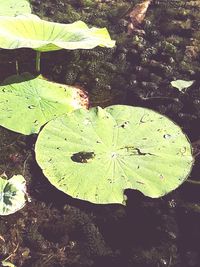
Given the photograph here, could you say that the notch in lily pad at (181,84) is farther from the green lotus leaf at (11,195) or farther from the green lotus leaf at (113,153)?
the green lotus leaf at (11,195)

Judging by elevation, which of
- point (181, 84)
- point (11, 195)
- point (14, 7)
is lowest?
point (11, 195)

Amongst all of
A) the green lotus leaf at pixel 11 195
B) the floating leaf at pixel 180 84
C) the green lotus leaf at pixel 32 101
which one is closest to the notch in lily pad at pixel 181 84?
the floating leaf at pixel 180 84

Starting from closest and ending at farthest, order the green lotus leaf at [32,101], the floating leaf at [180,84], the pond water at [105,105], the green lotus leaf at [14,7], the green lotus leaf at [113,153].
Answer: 1. the pond water at [105,105]
2. the green lotus leaf at [113,153]
3. the green lotus leaf at [32,101]
4. the floating leaf at [180,84]
5. the green lotus leaf at [14,7]

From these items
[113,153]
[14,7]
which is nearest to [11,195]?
[113,153]

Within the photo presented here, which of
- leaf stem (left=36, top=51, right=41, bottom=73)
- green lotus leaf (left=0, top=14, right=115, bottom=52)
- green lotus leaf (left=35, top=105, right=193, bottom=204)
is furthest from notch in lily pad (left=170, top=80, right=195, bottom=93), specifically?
leaf stem (left=36, top=51, right=41, bottom=73)

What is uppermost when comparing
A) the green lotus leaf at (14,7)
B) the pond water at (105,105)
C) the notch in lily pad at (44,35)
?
the notch in lily pad at (44,35)

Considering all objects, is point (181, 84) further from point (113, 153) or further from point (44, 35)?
point (44, 35)

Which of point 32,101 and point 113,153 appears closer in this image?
point 113,153

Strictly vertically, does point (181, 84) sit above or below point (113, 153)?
above
